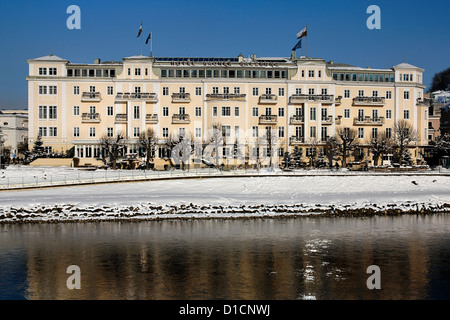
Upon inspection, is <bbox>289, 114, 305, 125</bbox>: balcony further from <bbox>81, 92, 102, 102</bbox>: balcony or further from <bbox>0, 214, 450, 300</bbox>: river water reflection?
<bbox>0, 214, 450, 300</bbox>: river water reflection

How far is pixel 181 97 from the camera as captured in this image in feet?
257

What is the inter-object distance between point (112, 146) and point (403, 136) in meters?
41.5

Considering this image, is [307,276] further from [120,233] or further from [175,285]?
[120,233]

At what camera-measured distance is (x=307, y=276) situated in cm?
2209

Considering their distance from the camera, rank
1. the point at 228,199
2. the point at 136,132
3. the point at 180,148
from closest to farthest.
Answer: the point at 228,199, the point at 180,148, the point at 136,132

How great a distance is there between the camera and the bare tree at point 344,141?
73.7 m

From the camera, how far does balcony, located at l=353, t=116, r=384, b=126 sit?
81812 mm

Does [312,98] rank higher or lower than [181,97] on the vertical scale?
lower

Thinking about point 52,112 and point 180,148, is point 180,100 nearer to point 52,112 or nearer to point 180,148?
point 180,148

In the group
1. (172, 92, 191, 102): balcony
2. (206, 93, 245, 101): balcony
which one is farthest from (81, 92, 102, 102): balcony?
(206, 93, 245, 101): balcony

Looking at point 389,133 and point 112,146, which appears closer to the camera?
point 112,146

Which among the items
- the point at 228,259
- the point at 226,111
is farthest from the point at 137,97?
the point at 228,259

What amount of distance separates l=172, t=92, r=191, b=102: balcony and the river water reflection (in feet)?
137

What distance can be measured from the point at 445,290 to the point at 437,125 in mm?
87864
